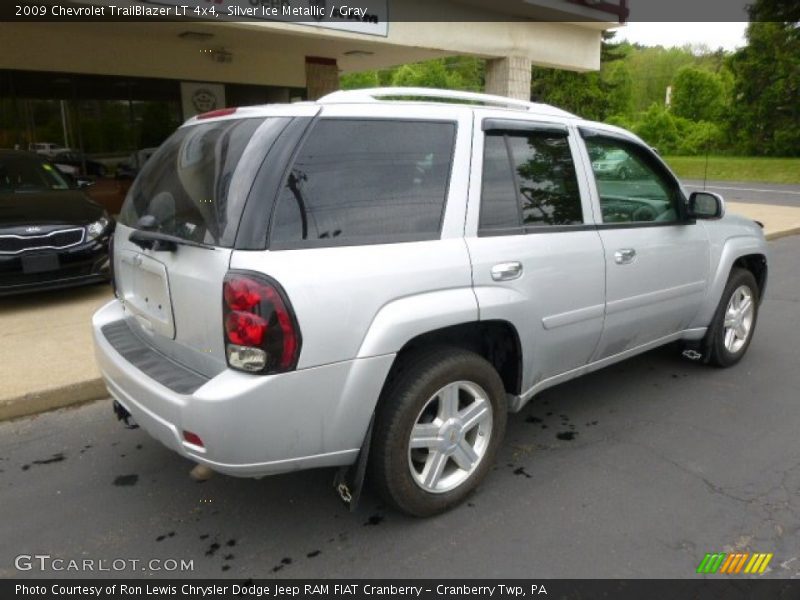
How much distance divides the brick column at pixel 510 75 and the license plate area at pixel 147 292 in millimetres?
9505

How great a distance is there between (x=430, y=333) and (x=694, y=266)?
7.53 ft

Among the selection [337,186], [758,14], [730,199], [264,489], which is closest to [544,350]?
[337,186]

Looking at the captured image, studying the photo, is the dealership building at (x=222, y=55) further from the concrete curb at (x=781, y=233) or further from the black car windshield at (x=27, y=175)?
the concrete curb at (x=781, y=233)

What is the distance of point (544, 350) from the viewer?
3127 millimetres

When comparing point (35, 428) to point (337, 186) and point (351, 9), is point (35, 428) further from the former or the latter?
point (351, 9)

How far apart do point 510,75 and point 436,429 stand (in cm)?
978

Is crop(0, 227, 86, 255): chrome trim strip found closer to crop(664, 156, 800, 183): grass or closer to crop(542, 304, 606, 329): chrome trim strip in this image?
crop(542, 304, 606, 329): chrome trim strip

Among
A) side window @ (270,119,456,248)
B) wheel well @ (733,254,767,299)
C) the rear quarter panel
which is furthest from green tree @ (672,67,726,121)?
side window @ (270,119,456,248)

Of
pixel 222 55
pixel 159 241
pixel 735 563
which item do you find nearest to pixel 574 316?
pixel 735 563

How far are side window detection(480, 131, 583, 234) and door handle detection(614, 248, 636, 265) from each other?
323mm

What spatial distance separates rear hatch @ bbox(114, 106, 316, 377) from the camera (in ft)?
7.73

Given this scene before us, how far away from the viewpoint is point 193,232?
2.50m

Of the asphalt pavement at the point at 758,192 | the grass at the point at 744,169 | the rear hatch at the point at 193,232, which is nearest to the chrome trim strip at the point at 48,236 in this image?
the rear hatch at the point at 193,232

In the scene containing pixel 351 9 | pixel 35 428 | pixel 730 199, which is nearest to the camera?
pixel 35 428
